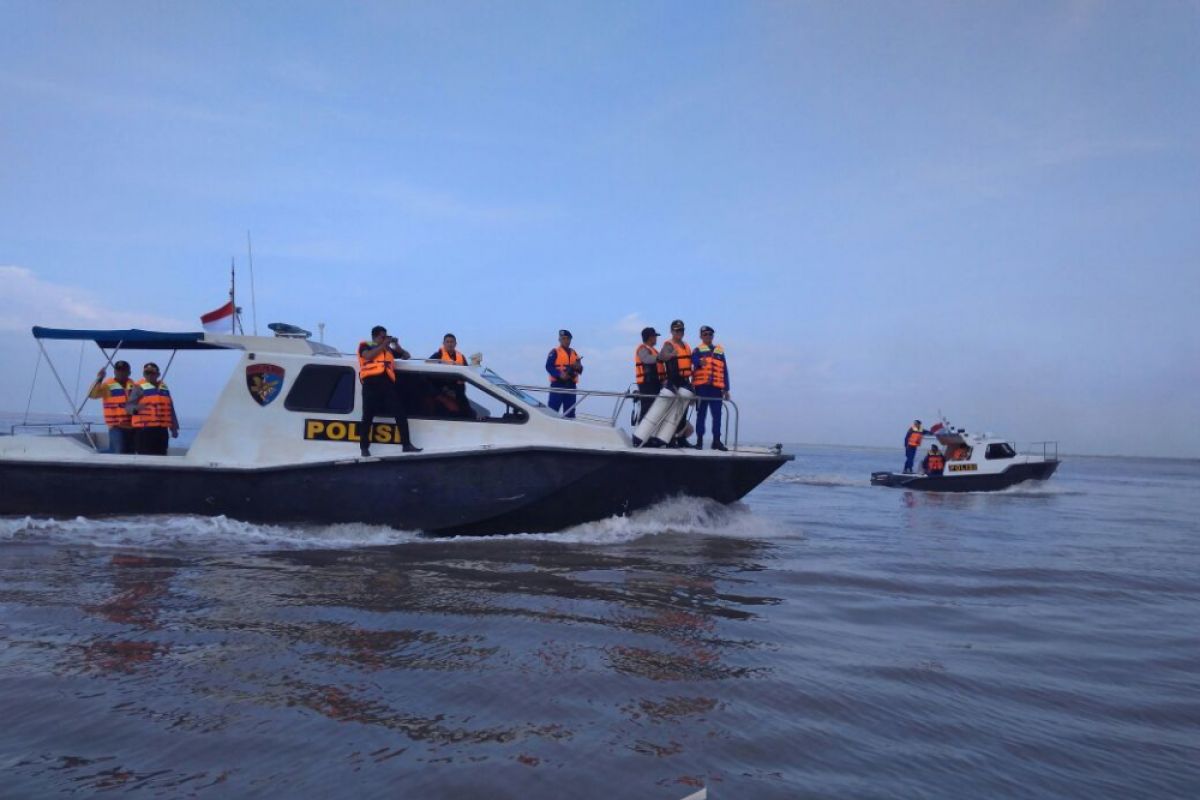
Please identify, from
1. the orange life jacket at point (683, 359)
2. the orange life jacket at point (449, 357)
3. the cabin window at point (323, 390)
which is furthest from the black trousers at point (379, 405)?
the orange life jacket at point (683, 359)

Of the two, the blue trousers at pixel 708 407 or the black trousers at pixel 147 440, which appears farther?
the blue trousers at pixel 708 407

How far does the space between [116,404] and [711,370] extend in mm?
6336

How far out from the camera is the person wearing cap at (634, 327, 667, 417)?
29.5 feet

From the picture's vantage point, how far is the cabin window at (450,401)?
324 inches

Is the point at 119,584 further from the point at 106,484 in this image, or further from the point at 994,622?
the point at 994,622

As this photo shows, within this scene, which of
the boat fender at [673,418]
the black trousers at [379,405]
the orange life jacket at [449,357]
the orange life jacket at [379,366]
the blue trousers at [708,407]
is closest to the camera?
the orange life jacket at [379,366]

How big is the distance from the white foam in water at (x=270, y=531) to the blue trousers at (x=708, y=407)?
0.82 meters

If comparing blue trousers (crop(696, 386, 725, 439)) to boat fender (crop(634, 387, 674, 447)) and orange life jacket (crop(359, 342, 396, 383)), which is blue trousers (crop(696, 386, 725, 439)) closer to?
boat fender (crop(634, 387, 674, 447))

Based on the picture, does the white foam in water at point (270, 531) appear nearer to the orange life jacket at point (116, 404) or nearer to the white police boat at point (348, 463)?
the white police boat at point (348, 463)

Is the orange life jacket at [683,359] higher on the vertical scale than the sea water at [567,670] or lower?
higher

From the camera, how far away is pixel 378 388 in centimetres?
801

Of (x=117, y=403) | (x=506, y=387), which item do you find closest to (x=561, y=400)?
(x=506, y=387)

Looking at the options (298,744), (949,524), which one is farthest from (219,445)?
(949,524)

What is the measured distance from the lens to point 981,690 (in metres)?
3.95
